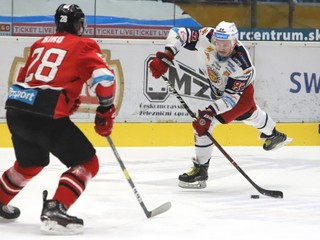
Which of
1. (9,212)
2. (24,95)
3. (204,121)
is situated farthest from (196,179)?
(24,95)

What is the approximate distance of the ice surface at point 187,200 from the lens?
376cm

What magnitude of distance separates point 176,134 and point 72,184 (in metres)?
3.39

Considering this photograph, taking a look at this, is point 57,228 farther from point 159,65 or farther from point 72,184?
point 159,65

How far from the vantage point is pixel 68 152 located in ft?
11.9

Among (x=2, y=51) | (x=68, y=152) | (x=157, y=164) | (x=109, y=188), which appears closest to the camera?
(x=68, y=152)

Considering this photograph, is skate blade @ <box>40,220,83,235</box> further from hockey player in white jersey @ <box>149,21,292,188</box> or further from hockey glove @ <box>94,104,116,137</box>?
hockey player in white jersey @ <box>149,21,292,188</box>

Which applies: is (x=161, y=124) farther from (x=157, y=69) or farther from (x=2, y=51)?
(x=157, y=69)

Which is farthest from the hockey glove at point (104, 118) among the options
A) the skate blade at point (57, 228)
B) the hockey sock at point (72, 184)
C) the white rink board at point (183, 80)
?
the white rink board at point (183, 80)

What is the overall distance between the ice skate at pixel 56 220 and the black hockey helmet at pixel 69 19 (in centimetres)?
74

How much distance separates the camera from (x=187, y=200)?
4.65 metres

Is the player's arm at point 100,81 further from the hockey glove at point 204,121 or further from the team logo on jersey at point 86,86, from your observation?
the team logo on jersey at point 86,86

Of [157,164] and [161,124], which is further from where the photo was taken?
[161,124]

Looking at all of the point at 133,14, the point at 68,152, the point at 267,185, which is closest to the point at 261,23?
the point at 133,14

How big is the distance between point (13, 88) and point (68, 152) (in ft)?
1.19
